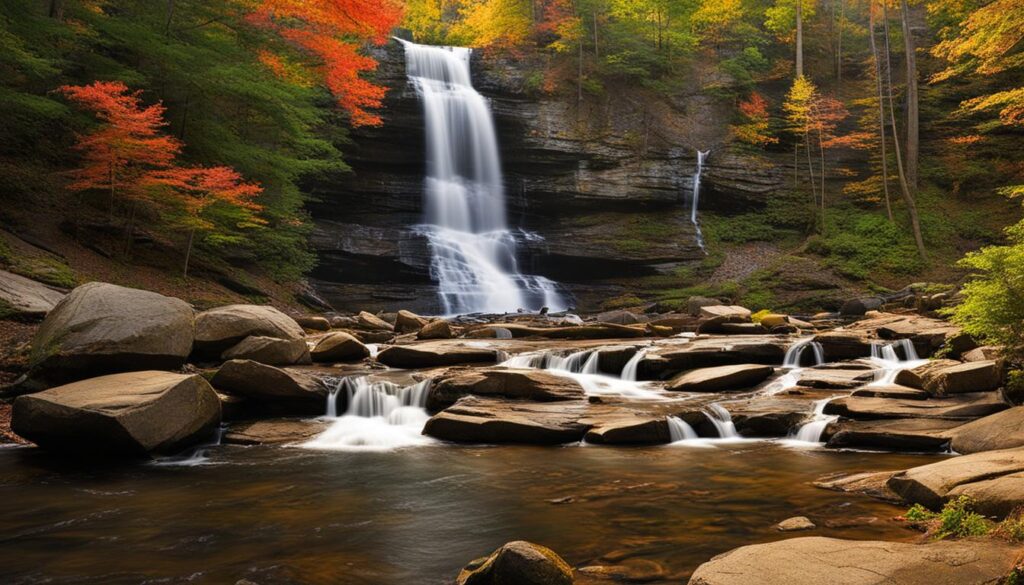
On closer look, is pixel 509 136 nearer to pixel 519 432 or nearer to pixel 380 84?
pixel 380 84

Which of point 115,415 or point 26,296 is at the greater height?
point 26,296

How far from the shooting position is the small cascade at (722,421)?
8.38 meters

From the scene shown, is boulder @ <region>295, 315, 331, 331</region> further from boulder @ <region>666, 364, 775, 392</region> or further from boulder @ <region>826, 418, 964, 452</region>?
boulder @ <region>826, 418, 964, 452</region>

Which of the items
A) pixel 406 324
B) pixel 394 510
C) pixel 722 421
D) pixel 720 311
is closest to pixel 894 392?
pixel 722 421

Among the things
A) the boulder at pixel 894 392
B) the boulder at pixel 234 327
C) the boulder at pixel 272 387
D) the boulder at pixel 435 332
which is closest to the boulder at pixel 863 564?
the boulder at pixel 894 392

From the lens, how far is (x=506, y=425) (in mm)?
8172

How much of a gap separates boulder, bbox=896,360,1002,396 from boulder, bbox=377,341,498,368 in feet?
22.9

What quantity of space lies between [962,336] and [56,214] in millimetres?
18840

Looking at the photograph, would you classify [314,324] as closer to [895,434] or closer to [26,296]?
[26,296]

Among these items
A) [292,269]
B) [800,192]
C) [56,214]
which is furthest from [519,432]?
[800,192]

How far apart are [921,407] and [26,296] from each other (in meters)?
13.3

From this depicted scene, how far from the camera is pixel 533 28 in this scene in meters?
32.8

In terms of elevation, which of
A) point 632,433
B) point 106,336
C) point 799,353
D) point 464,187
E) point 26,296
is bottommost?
point 632,433

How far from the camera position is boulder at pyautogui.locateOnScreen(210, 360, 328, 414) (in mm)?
8781
